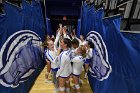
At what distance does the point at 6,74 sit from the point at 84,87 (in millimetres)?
2220

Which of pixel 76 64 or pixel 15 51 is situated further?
pixel 76 64

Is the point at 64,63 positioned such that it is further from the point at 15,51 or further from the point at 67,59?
the point at 15,51

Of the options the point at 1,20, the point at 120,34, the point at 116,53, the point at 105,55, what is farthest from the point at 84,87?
the point at 1,20

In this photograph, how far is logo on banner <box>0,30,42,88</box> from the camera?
112 inches

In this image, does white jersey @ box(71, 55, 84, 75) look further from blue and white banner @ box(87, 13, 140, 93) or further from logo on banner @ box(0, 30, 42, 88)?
logo on banner @ box(0, 30, 42, 88)

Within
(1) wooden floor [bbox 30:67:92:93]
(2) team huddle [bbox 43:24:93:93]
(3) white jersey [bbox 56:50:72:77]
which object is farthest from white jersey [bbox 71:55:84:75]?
(1) wooden floor [bbox 30:67:92:93]

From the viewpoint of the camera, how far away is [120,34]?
7.59 feet

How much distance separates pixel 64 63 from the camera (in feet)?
10.7

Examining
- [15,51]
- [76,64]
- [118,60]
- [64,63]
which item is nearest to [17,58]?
[15,51]

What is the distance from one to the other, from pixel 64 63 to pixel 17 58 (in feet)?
3.36

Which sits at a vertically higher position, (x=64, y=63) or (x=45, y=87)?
(x=64, y=63)

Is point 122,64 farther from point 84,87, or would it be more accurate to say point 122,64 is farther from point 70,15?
point 70,15

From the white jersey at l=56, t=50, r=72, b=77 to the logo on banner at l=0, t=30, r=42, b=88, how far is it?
920mm

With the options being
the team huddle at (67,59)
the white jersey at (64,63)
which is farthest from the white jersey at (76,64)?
the white jersey at (64,63)
